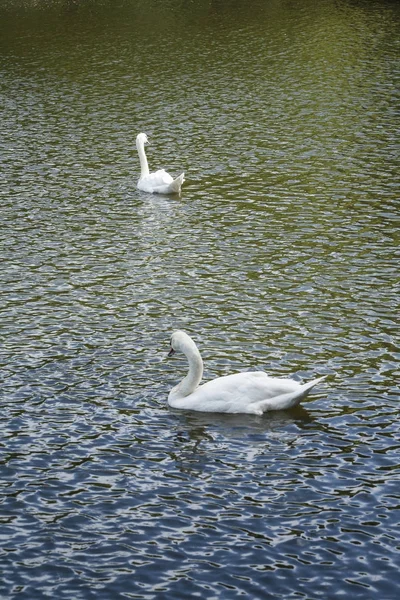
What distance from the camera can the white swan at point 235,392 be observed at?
55.8ft

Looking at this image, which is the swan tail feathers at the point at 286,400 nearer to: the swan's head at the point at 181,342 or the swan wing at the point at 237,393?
the swan wing at the point at 237,393

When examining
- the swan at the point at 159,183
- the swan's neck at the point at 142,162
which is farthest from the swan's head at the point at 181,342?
the swan's neck at the point at 142,162

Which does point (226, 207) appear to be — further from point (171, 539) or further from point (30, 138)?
point (171, 539)

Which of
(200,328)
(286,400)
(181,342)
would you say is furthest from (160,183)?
(286,400)

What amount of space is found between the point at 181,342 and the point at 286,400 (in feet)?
6.55

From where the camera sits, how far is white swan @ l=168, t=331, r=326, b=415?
17.0 m

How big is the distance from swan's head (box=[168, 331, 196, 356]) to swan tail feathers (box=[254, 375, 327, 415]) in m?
1.49

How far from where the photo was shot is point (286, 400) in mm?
16906

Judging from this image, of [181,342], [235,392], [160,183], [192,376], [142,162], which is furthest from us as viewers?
[142,162]

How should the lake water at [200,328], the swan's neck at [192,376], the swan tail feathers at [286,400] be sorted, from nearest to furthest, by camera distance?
the lake water at [200,328]
the swan tail feathers at [286,400]
the swan's neck at [192,376]

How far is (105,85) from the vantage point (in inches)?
1778

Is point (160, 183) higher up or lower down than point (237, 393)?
higher up

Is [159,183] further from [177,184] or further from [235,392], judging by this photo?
[235,392]

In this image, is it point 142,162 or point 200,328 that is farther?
point 142,162
